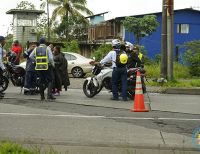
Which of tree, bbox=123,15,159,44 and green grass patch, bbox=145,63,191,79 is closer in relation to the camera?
green grass patch, bbox=145,63,191,79

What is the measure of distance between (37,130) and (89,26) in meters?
45.8

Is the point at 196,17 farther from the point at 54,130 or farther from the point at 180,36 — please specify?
the point at 54,130

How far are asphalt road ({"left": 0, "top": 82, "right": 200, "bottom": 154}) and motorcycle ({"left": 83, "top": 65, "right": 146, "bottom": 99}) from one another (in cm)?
65

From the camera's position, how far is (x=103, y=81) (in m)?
15.1

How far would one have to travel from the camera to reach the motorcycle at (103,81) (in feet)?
48.6

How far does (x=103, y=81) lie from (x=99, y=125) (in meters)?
5.37

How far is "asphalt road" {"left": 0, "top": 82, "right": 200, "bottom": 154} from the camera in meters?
7.89

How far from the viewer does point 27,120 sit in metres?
10.3

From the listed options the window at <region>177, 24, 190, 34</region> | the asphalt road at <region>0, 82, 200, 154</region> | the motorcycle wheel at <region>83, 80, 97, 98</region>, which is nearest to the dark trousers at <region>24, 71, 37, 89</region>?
the asphalt road at <region>0, 82, 200, 154</region>

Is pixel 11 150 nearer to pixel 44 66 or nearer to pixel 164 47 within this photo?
pixel 44 66

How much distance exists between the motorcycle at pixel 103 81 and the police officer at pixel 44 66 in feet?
4.40

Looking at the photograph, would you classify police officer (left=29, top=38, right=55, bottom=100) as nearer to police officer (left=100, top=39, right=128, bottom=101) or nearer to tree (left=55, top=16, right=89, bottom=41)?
police officer (left=100, top=39, right=128, bottom=101)

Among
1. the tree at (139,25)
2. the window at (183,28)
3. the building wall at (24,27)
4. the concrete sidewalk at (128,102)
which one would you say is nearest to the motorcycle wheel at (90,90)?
the concrete sidewalk at (128,102)

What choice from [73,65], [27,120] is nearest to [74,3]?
[73,65]
